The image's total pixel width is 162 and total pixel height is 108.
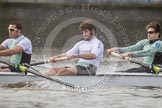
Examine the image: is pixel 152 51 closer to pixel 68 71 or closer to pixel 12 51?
pixel 68 71

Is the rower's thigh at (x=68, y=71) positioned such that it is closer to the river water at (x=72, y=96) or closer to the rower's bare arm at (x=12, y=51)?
the river water at (x=72, y=96)

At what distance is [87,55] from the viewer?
9789mm

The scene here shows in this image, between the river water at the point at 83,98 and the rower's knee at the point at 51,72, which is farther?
the rower's knee at the point at 51,72

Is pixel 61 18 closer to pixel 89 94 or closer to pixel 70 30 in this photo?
pixel 70 30

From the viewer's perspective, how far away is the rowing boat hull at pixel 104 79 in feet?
32.2

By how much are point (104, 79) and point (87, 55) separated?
569 mm

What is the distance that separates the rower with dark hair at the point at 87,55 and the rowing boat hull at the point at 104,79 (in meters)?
0.12

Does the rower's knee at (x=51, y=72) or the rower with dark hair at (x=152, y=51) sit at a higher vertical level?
the rower with dark hair at (x=152, y=51)

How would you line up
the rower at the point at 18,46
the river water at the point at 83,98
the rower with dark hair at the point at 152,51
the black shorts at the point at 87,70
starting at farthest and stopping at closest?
1. the rower with dark hair at the point at 152,51
2. the rower at the point at 18,46
3. the black shorts at the point at 87,70
4. the river water at the point at 83,98

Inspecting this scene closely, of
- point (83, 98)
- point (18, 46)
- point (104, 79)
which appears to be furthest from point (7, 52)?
point (104, 79)

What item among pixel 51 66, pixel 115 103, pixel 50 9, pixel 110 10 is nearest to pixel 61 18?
pixel 50 9

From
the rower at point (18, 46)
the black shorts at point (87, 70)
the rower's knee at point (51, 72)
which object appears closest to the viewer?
the black shorts at point (87, 70)

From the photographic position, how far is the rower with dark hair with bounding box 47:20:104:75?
32.3ft

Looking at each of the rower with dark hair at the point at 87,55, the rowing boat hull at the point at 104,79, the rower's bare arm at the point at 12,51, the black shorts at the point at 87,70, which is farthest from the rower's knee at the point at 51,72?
the rower's bare arm at the point at 12,51
